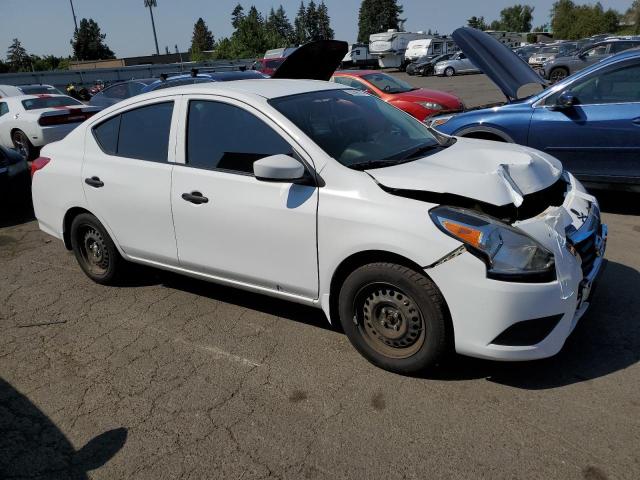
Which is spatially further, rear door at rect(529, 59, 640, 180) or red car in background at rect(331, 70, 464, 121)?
red car in background at rect(331, 70, 464, 121)

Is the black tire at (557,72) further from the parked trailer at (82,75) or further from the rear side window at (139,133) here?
the rear side window at (139,133)

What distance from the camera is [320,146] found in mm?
3289

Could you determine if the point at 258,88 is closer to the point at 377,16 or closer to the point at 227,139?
the point at 227,139

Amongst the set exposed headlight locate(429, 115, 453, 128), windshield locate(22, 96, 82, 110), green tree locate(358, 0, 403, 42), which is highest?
green tree locate(358, 0, 403, 42)

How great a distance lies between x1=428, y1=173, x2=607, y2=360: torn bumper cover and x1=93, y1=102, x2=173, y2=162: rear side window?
231cm

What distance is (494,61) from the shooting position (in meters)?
6.30

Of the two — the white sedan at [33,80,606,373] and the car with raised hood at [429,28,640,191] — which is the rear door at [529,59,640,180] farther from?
the white sedan at [33,80,606,373]

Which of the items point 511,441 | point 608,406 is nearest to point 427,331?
point 511,441

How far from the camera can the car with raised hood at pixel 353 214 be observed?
107 inches

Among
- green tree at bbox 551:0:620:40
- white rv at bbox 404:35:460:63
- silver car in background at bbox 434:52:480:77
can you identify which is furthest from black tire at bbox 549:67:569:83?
green tree at bbox 551:0:620:40

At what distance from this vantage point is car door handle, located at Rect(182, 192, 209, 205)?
11.8 feet

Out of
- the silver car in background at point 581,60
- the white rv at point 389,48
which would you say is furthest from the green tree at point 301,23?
the silver car in background at point 581,60

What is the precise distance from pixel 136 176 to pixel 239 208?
1.06m

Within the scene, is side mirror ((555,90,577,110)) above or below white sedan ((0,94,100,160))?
above
